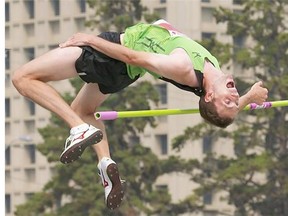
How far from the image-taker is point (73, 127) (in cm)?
1127

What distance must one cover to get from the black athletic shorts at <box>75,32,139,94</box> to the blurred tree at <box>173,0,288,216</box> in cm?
2935

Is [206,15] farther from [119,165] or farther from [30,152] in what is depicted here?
[119,165]

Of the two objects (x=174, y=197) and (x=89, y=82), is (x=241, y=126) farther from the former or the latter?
(x=89, y=82)

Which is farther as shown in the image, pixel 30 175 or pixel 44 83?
pixel 30 175

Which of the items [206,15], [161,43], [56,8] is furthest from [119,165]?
[161,43]

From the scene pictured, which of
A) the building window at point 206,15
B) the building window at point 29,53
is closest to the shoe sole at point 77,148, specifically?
the building window at point 206,15

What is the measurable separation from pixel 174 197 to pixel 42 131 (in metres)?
16.8

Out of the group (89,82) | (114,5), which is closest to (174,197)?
(114,5)

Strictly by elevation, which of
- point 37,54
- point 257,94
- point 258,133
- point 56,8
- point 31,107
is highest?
point 257,94

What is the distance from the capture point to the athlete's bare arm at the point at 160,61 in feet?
35.9

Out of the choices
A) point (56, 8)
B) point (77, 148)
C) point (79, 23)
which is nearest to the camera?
point (77, 148)

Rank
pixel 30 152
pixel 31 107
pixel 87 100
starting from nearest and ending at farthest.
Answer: pixel 87 100 < pixel 30 152 < pixel 31 107

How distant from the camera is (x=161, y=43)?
11.3m

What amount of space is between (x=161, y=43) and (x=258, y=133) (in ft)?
105
